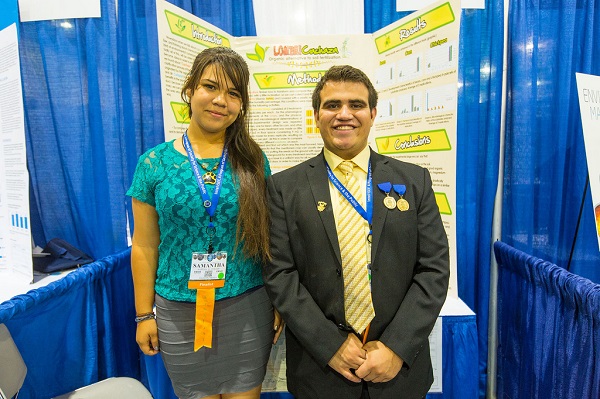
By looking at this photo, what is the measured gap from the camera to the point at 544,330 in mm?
1843

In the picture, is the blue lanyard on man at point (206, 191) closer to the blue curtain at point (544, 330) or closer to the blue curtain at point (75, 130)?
the blue curtain at point (75, 130)

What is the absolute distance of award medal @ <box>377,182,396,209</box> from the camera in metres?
1.20

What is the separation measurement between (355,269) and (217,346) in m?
0.62

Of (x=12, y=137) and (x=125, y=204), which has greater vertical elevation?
(x=12, y=137)

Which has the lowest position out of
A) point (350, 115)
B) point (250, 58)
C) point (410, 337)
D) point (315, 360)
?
point (315, 360)

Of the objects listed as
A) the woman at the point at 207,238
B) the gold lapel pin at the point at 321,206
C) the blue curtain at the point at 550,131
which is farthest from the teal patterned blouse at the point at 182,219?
the blue curtain at the point at 550,131

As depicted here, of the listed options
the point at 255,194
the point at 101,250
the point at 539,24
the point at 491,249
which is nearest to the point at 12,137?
the point at 101,250

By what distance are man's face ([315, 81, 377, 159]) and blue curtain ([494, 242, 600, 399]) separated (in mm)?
1294

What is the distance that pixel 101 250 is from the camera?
2.32m

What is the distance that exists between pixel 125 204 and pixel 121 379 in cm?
120

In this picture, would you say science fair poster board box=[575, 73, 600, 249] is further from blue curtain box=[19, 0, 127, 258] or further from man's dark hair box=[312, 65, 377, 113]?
blue curtain box=[19, 0, 127, 258]

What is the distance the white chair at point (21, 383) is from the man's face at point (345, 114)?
1335 mm

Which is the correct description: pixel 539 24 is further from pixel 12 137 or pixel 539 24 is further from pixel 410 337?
pixel 12 137

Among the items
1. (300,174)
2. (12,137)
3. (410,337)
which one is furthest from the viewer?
(12,137)
